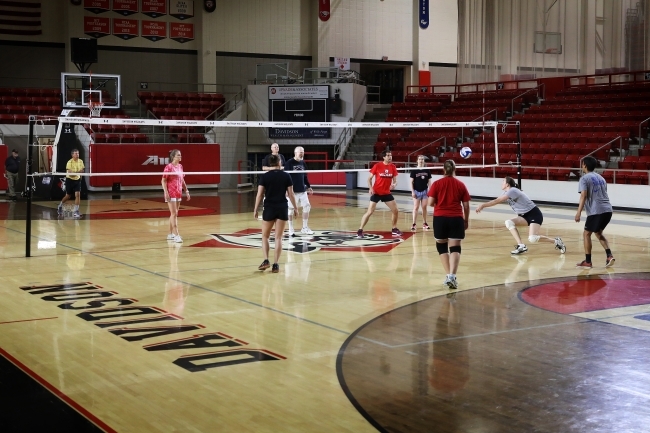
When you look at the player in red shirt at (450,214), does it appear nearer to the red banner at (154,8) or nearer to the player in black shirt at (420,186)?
the player in black shirt at (420,186)

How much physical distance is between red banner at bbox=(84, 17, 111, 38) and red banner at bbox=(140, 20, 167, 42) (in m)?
1.55

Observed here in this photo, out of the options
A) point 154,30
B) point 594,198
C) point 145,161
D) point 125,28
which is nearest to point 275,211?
point 594,198

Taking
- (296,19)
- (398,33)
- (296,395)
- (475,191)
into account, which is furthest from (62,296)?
(398,33)

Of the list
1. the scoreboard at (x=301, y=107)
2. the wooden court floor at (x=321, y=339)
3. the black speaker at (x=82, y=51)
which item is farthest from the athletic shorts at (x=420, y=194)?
the scoreboard at (x=301, y=107)

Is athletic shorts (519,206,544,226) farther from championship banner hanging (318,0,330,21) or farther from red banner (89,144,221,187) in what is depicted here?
championship banner hanging (318,0,330,21)

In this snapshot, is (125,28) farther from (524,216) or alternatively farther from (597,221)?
(597,221)

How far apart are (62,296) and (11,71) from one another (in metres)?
26.9

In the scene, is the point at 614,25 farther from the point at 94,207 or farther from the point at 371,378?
the point at 371,378

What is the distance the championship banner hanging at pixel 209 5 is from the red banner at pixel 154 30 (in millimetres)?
1966

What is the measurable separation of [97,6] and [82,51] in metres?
8.07

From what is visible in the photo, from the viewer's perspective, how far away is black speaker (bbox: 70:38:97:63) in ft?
90.3

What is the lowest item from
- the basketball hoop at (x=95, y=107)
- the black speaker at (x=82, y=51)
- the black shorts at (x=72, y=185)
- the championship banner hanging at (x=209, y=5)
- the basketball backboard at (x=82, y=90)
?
the black shorts at (x=72, y=185)

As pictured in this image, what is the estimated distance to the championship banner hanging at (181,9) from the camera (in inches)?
1431

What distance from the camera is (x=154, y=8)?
35906 millimetres
